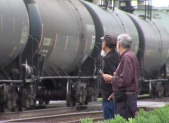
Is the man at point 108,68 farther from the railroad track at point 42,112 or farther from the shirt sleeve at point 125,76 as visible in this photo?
the railroad track at point 42,112

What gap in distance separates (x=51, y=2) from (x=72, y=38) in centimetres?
128

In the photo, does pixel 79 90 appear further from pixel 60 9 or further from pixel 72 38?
pixel 60 9

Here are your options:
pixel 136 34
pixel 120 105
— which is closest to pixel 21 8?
pixel 120 105

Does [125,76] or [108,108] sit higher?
[125,76]

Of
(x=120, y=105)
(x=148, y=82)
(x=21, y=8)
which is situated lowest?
(x=148, y=82)

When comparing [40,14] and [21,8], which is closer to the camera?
[21,8]

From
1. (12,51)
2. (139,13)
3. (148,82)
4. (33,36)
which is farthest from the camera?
(139,13)

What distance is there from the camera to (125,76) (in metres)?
5.59

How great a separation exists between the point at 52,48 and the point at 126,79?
6.43 metres

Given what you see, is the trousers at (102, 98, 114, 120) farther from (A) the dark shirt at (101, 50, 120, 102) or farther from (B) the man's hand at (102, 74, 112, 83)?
(B) the man's hand at (102, 74, 112, 83)

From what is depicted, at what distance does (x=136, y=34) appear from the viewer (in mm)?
17484

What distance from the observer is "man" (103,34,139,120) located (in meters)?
5.60

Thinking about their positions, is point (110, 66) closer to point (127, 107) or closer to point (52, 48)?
point (127, 107)

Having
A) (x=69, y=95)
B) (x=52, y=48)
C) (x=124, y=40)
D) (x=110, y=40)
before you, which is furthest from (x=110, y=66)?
(x=69, y=95)
